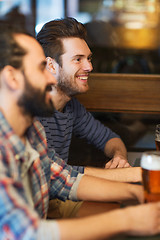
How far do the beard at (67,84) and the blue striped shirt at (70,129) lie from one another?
0.10 meters

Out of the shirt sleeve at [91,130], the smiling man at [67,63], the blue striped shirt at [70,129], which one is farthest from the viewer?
the shirt sleeve at [91,130]

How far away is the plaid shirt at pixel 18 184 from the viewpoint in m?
0.86

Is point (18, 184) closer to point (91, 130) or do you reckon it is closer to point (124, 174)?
point (124, 174)

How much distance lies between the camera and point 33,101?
3.51 feet

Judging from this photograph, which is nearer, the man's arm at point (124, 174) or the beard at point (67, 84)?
the man's arm at point (124, 174)

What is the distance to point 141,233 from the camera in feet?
3.24

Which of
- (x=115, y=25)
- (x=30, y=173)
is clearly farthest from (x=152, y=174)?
(x=115, y=25)

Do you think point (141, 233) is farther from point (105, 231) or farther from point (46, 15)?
point (46, 15)

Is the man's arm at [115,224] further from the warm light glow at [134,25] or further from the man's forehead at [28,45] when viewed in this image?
the warm light glow at [134,25]

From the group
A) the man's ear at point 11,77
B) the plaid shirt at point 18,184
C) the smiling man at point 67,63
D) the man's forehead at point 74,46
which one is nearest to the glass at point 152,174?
the plaid shirt at point 18,184

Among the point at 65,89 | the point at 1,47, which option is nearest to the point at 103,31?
the point at 65,89

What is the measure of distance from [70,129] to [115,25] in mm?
4735

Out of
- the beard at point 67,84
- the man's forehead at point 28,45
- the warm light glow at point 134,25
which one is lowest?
the warm light glow at point 134,25

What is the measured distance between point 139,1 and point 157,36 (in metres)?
0.87
